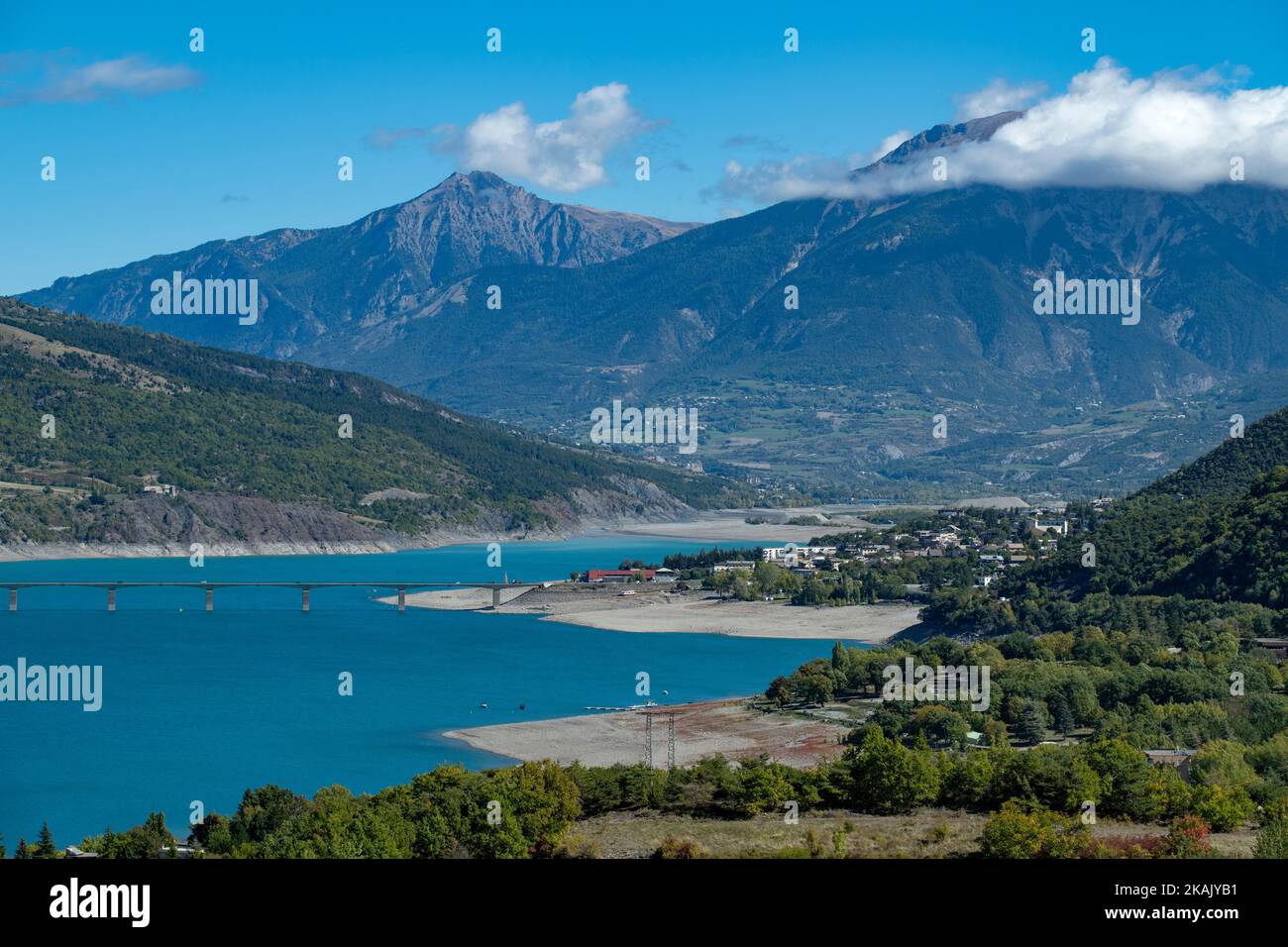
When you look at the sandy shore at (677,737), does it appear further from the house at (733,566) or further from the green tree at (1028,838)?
the house at (733,566)

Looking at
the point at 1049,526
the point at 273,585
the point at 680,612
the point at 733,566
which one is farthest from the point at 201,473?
the point at 1049,526

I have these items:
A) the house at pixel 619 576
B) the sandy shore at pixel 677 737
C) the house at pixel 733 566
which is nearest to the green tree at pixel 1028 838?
the sandy shore at pixel 677 737

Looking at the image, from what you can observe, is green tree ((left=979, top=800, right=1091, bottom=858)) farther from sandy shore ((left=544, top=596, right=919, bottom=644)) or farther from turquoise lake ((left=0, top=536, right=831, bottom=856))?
sandy shore ((left=544, top=596, right=919, bottom=644))

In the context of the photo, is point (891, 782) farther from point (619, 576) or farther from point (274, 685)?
point (619, 576)

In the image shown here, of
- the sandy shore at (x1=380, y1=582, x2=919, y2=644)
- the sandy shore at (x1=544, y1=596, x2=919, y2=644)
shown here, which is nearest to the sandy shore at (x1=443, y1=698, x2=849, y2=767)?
the sandy shore at (x1=544, y1=596, x2=919, y2=644)

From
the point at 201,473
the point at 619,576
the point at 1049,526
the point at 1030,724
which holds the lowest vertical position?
the point at 1030,724

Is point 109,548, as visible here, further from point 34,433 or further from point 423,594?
point 423,594
